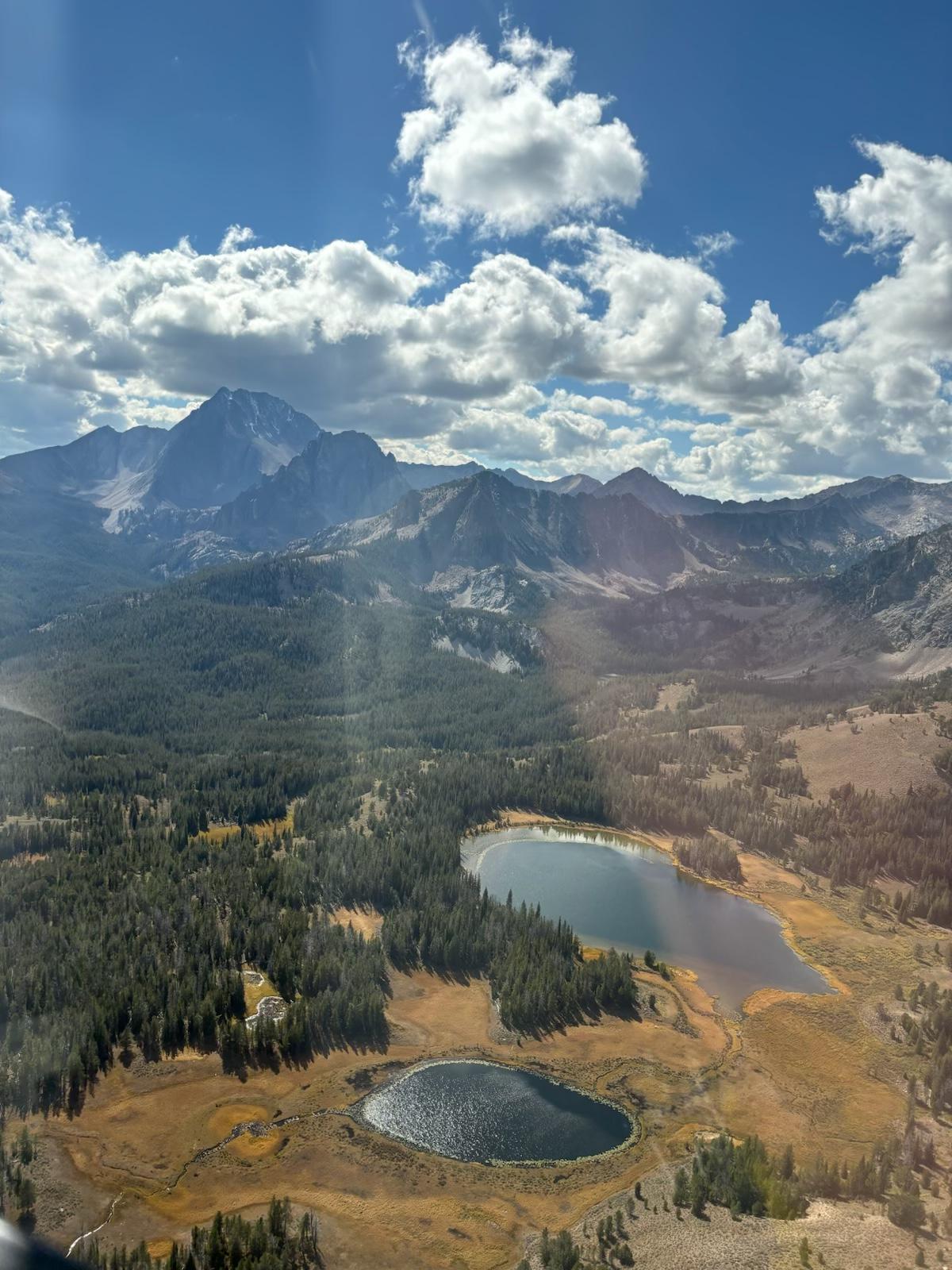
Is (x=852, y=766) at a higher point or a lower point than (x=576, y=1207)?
higher

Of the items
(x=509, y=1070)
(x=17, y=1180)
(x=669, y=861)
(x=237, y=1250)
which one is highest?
(x=669, y=861)

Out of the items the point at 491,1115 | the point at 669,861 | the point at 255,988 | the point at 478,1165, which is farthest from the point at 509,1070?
the point at 669,861

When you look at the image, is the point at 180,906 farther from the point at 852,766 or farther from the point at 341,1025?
the point at 852,766

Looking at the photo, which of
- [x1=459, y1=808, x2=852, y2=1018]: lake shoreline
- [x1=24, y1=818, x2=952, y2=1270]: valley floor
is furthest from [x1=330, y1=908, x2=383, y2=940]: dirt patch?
[x1=459, y1=808, x2=852, y2=1018]: lake shoreline

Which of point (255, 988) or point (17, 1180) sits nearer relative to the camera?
point (17, 1180)

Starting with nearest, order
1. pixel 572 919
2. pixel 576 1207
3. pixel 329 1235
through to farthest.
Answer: pixel 329 1235 < pixel 576 1207 < pixel 572 919

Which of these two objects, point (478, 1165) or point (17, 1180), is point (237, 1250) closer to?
point (17, 1180)

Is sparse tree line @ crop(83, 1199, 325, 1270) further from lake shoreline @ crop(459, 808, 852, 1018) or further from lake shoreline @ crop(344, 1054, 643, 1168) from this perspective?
lake shoreline @ crop(459, 808, 852, 1018)

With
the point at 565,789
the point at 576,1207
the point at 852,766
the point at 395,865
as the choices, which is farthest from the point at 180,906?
the point at 852,766
